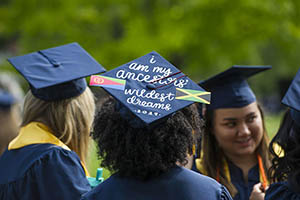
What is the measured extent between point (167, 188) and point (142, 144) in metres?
0.22

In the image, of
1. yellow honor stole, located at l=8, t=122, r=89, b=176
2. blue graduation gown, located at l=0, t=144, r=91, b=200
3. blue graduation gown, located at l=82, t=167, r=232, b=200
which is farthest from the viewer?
yellow honor stole, located at l=8, t=122, r=89, b=176

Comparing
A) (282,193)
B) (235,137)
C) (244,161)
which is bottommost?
(244,161)

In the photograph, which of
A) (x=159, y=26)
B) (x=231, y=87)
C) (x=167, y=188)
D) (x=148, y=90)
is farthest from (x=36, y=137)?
(x=159, y=26)

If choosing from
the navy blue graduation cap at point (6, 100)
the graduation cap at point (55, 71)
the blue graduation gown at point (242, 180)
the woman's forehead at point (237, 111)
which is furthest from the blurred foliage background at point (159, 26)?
the graduation cap at point (55, 71)

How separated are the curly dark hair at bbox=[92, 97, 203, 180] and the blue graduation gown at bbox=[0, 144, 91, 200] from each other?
Answer: 1.93ft

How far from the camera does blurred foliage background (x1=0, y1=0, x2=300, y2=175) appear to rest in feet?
30.4

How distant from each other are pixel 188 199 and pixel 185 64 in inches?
373

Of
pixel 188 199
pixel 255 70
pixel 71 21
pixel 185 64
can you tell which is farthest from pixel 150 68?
pixel 185 64

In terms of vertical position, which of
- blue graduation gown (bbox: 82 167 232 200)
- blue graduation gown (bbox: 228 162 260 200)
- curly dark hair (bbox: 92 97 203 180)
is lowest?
blue graduation gown (bbox: 228 162 260 200)

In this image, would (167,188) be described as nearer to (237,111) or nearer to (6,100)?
(237,111)

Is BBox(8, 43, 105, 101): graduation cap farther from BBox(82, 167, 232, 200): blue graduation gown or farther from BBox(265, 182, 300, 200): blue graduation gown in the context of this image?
BBox(265, 182, 300, 200): blue graduation gown

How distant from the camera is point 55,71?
2930mm

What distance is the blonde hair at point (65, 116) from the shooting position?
2.90 metres

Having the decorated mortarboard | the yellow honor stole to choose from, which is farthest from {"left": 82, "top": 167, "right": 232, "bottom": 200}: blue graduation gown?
the yellow honor stole
